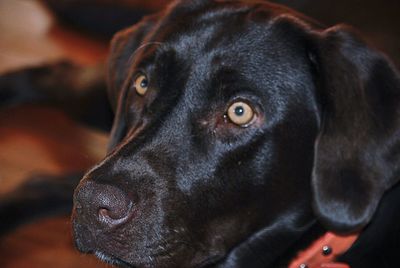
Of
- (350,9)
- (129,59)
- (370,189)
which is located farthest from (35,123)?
(370,189)

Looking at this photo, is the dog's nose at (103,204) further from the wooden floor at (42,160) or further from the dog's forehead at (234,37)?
the wooden floor at (42,160)

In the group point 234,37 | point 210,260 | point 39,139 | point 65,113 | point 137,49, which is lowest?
point 39,139

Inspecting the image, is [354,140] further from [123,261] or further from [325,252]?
[123,261]

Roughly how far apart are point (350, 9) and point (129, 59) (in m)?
1.24

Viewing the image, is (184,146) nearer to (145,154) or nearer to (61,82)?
(145,154)

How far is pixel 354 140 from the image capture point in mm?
1957

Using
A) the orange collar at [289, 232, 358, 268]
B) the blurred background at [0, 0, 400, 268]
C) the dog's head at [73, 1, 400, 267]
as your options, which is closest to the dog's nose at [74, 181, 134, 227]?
the dog's head at [73, 1, 400, 267]

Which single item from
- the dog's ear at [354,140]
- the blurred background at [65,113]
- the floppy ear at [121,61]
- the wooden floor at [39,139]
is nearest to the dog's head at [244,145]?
the dog's ear at [354,140]

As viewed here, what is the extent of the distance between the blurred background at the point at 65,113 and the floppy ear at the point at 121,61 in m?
0.53

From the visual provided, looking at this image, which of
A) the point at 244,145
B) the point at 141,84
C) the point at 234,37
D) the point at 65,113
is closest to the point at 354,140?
the point at 244,145

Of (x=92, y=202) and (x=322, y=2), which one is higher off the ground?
(x=92, y=202)

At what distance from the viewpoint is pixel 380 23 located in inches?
125

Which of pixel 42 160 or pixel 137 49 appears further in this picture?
pixel 42 160

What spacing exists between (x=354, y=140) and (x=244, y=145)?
0.27 meters
